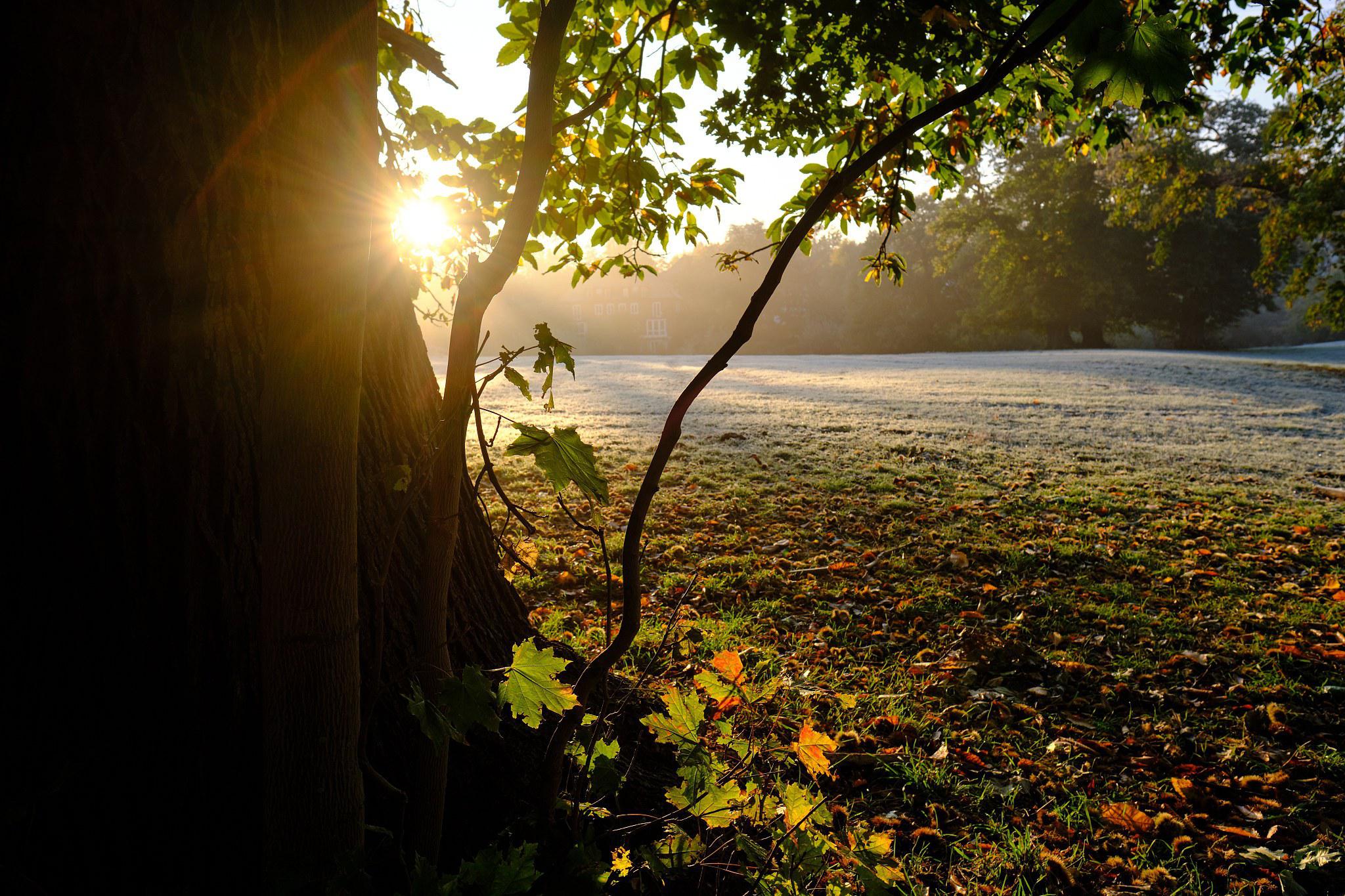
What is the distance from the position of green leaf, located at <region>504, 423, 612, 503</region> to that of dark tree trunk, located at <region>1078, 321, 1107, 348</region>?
41552 millimetres

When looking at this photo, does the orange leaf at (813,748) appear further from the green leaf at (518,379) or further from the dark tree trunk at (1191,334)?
the dark tree trunk at (1191,334)

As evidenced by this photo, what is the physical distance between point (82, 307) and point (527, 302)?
167 ft

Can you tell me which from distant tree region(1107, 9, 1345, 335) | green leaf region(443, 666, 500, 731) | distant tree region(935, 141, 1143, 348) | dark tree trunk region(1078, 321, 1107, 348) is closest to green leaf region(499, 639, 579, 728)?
green leaf region(443, 666, 500, 731)

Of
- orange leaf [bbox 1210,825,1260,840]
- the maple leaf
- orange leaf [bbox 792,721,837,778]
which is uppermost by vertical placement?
orange leaf [bbox 792,721,837,778]

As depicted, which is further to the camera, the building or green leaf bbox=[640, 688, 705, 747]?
the building

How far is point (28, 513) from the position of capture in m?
0.95

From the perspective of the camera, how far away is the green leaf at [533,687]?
3.43 ft

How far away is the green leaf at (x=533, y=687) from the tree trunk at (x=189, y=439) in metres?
0.23

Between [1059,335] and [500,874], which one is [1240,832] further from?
[1059,335]

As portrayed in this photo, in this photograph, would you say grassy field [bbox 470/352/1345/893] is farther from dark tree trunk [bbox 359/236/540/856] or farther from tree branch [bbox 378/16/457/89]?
tree branch [bbox 378/16/457/89]

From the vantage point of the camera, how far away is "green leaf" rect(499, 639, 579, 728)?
3.43ft

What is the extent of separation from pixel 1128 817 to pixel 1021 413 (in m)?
10.5

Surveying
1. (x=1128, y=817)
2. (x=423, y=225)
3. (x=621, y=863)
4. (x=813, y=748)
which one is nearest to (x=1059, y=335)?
(x=1128, y=817)

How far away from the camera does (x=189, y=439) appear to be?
104 centimetres
